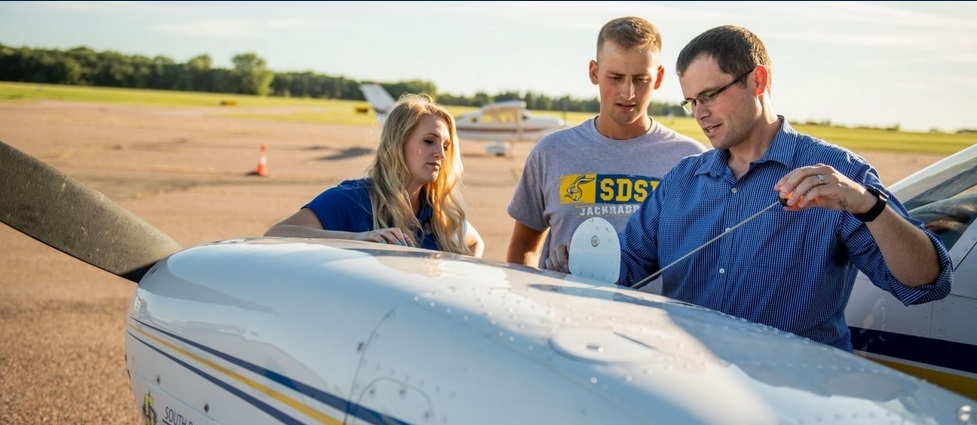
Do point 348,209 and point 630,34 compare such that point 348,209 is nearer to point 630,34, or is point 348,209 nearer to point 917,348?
point 630,34

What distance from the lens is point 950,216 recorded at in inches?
123

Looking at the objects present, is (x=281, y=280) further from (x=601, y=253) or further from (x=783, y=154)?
(x=783, y=154)

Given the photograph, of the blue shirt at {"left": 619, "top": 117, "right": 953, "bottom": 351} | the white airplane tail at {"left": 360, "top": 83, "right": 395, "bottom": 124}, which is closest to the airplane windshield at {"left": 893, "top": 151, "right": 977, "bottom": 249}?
the blue shirt at {"left": 619, "top": 117, "right": 953, "bottom": 351}

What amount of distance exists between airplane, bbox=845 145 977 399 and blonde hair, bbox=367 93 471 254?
5.16 ft

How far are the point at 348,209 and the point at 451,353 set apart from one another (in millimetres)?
1739

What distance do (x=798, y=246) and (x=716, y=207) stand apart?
0.97 ft

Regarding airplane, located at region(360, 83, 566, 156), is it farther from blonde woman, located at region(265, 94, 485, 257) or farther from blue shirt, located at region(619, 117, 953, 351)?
blue shirt, located at region(619, 117, 953, 351)

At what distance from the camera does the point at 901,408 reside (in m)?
1.70

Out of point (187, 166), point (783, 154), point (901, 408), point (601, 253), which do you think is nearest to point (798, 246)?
point (783, 154)

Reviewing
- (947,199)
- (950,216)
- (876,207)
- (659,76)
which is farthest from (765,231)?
(659,76)

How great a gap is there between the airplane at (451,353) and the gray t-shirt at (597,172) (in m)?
1.30

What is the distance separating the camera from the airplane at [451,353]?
1665 millimetres

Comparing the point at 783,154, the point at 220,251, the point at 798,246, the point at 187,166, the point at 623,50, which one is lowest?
the point at 187,166

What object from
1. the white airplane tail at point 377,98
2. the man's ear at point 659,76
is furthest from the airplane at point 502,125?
the man's ear at point 659,76
